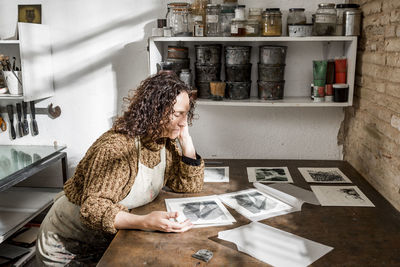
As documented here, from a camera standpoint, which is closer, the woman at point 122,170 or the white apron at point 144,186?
the woman at point 122,170

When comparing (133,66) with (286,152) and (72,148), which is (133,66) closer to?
(72,148)

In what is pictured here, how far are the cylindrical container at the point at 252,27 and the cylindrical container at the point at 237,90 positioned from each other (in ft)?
1.04

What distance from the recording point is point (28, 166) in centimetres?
259

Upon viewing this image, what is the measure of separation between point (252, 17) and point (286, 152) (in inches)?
39.0

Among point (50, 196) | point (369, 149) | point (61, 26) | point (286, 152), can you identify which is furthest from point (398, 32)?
point (50, 196)

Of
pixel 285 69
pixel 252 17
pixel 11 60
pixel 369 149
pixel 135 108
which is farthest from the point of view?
pixel 11 60

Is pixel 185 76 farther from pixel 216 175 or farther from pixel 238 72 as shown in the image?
pixel 216 175

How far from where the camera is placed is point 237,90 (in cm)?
255

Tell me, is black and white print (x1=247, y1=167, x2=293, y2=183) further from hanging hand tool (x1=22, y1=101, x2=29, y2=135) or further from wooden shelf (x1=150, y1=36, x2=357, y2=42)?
hanging hand tool (x1=22, y1=101, x2=29, y2=135)

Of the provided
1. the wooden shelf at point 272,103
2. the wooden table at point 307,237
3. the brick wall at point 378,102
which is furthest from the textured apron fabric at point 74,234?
the brick wall at point 378,102

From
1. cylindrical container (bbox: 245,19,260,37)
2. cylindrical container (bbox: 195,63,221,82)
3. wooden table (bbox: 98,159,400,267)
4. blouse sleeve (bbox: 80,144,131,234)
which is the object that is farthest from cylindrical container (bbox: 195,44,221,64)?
blouse sleeve (bbox: 80,144,131,234)

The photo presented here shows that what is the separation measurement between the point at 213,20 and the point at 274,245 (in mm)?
1519

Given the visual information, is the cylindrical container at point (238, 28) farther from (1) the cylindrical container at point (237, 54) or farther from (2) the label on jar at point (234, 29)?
(1) the cylindrical container at point (237, 54)

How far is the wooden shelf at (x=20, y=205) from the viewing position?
253 centimetres
